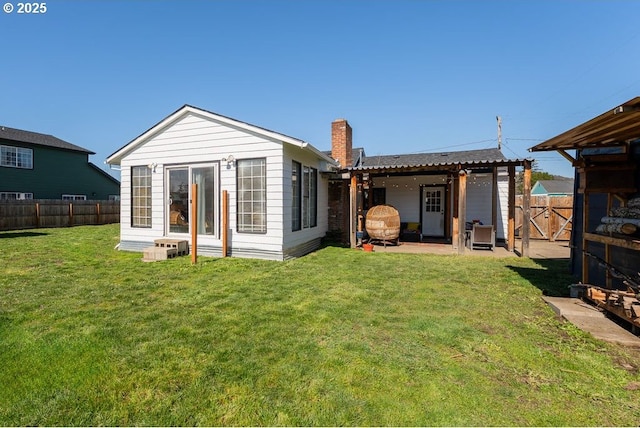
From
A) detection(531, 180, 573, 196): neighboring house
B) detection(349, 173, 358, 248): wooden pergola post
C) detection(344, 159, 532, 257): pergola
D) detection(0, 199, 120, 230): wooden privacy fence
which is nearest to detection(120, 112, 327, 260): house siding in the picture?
detection(349, 173, 358, 248): wooden pergola post

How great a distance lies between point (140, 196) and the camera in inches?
361

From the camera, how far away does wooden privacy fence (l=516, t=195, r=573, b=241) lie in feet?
41.1

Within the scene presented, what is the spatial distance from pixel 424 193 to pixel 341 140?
458cm

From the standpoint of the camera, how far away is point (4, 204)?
15148 millimetres

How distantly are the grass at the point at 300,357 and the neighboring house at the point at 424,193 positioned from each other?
5901 mm

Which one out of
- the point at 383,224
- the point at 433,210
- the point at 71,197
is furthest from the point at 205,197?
the point at 71,197

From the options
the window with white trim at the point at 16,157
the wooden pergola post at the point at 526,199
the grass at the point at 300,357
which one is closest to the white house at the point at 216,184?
the grass at the point at 300,357

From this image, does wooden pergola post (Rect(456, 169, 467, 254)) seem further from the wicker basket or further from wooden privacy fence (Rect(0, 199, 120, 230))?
wooden privacy fence (Rect(0, 199, 120, 230))

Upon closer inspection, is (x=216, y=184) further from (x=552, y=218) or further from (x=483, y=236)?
(x=552, y=218)

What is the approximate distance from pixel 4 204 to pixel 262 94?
1408 centimetres

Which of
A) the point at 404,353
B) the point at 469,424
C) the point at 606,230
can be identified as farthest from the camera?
the point at 606,230

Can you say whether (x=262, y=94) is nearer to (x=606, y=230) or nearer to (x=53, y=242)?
(x=53, y=242)

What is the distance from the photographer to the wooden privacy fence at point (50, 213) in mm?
15416

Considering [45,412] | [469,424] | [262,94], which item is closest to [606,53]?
[262,94]
